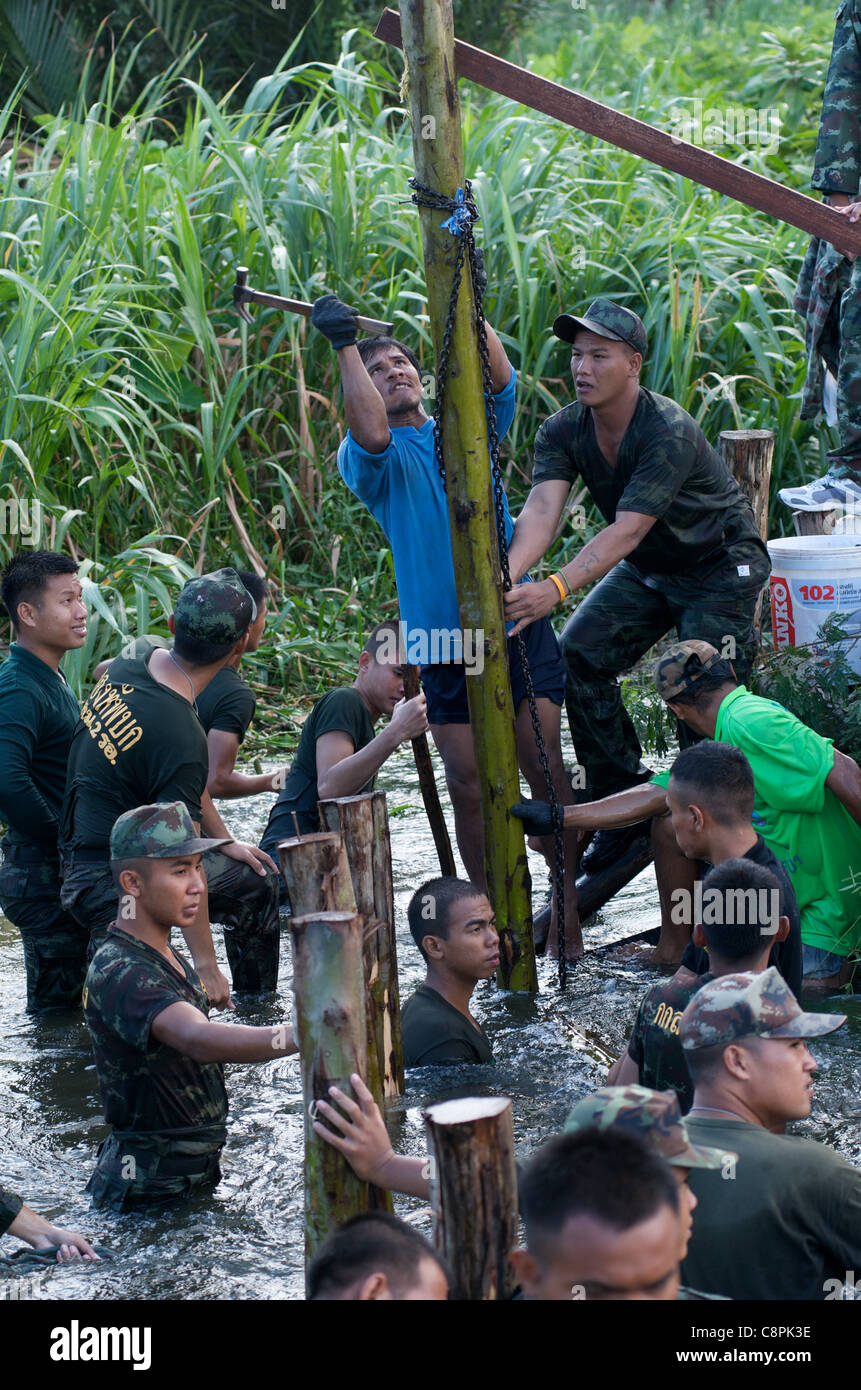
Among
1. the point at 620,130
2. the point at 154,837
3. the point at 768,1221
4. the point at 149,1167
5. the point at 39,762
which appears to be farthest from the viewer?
the point at 39,762

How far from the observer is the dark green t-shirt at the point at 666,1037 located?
367cm

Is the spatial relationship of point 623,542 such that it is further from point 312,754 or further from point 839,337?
point 839,337

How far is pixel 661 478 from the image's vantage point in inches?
216

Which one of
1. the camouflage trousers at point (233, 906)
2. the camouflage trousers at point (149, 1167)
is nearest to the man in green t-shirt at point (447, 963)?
the camouflage trousers at point (149, 1167)

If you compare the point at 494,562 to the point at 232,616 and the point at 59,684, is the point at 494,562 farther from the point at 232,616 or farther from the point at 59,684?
the point at 59,684

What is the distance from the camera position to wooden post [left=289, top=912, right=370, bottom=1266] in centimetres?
309

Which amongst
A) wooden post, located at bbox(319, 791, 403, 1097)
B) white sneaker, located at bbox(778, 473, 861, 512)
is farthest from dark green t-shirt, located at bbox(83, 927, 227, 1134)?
white sneaker, located at bbox(778, 473, 861, 512)

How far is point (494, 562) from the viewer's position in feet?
16.5

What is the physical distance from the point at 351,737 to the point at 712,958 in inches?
91.2

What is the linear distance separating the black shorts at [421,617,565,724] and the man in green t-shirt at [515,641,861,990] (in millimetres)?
570

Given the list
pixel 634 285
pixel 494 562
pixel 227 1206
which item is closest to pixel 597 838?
pixel 494 562

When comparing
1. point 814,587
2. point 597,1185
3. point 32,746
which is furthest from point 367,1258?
point 814,587

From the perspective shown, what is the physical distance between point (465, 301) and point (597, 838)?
2.57m

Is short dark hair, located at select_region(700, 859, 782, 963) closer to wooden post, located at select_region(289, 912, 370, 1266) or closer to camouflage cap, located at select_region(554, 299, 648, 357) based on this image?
wooden post, located at select_region(289, 912, 370, 1266)
